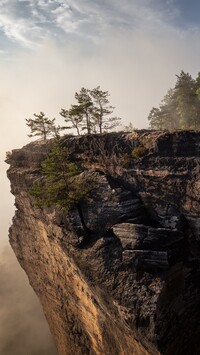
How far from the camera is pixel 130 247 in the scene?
1620cm

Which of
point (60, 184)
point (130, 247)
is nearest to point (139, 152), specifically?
point (60, 184)

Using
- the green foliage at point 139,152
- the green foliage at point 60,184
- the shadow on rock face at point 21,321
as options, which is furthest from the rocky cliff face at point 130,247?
the shadow on rock face at point 21,321

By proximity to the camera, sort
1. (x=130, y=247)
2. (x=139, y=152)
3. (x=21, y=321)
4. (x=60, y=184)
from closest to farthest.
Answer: (x=130, y=247) < (x=60, y=184) < (x=139, y=152) < (x=21, y=321)

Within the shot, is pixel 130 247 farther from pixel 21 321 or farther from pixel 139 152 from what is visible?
pixel 21 321

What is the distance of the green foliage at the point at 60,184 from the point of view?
63.1 ft

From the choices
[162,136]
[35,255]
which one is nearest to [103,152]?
[162,136]

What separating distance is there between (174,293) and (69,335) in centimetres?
1494

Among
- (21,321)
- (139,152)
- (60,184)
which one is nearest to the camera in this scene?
(60,184)

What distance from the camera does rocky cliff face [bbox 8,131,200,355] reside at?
14680mm

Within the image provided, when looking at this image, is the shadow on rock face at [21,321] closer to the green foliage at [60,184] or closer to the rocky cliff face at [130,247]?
the rocky cliff face at [130,247]

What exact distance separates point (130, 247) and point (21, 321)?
42542mm

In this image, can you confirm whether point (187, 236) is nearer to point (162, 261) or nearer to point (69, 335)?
point (162, 261)

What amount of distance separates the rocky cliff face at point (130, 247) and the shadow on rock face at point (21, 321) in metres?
21.3

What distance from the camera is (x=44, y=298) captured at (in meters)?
29.3
